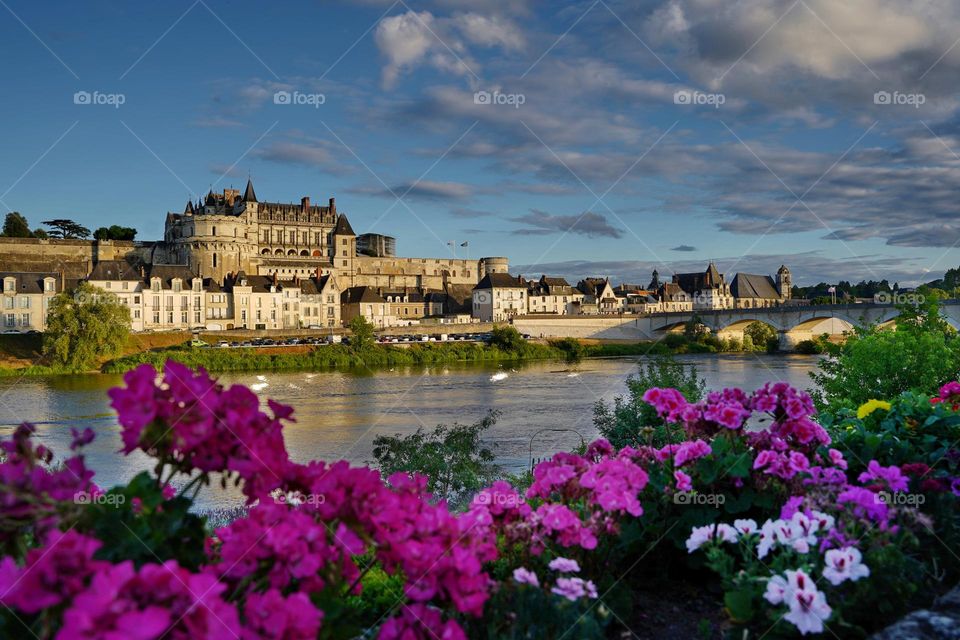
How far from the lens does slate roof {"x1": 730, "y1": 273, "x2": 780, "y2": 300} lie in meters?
93.0

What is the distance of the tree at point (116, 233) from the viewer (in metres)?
85.2

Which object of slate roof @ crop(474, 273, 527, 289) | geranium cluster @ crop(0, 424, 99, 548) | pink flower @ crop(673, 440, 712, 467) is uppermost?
slate roof @ crop(474, 273, 527, 289)

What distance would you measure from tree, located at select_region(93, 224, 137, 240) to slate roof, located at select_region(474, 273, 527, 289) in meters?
40.6

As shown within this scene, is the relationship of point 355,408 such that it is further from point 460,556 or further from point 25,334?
point 25,334

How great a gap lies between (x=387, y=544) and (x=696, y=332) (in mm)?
60587

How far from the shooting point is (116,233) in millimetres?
86000

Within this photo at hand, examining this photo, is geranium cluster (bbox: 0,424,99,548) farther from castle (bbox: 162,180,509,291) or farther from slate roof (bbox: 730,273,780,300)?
slate roof (bbox: 730,273,780,300)

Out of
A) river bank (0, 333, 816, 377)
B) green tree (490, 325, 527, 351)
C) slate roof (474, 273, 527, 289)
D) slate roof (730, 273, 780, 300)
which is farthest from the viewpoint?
slate roof (730, 273, 780, 300)

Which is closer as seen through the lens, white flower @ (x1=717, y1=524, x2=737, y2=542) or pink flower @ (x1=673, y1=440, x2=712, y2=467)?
white flower @ (x1=717, y1=524, x2=737, y2=542)

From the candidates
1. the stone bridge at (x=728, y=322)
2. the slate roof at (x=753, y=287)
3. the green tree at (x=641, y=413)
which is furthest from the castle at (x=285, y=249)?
the green tree at (x=641, y=413)

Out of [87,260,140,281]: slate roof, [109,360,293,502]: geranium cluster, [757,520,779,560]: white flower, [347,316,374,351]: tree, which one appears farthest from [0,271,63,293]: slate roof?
[757,520,779,560]: white flower

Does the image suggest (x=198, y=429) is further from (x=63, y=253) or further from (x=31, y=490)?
(x=63, y=253)

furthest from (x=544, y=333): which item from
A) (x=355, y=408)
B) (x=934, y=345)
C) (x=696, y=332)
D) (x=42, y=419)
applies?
(x=934, y=345)

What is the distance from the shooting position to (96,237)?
85.2m
